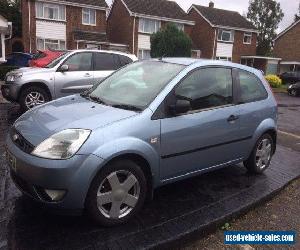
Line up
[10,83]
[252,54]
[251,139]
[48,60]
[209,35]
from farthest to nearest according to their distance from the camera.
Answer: [252,54]
[209,35]
[48,60]
[10,83]
[251,139]

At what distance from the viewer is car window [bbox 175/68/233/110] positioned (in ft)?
13.7

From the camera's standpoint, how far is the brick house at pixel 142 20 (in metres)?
33.6

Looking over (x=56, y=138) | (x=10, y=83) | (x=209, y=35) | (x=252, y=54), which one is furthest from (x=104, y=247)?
(x=252, y=54)

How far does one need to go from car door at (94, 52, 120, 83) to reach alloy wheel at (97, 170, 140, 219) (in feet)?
19.6

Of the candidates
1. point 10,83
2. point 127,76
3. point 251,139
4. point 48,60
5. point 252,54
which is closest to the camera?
point 127,76

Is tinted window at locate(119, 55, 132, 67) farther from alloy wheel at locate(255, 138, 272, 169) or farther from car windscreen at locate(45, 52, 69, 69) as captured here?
alloy wheel at locate(255, 138, 272, 169)

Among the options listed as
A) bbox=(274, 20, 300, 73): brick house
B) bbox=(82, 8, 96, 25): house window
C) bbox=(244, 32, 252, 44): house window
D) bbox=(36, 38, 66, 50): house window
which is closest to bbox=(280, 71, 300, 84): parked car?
bbox=(244, 32, 252, 44): house window

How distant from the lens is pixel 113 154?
3314 millimetres

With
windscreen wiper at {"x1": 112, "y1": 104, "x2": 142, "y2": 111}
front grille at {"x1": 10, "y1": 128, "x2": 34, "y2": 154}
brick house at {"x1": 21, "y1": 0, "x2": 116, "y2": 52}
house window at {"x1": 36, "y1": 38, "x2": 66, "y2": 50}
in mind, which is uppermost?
brick house at {"x1": 21, "y1": 0, "x2": 116, "y2": 52}

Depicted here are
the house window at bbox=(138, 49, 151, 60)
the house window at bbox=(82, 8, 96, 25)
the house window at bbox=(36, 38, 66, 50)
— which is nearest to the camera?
the house window at bbox=(36, 38, 66, 50)

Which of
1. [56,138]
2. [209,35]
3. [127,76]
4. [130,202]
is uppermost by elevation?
[209,35]

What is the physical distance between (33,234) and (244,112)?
9.99 feet

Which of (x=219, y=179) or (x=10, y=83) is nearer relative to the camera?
(x=219, y=179)

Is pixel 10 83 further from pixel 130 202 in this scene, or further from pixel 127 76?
pixel 130 202
